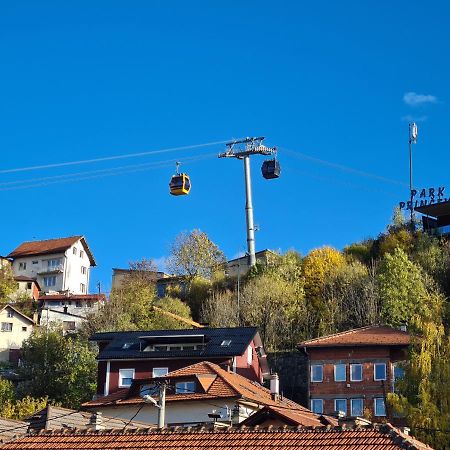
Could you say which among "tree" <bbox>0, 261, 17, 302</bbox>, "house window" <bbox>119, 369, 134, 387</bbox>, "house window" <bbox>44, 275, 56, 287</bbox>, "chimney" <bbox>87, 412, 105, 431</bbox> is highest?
"house window" <bbox>44, 275, 56, 287</bbox>

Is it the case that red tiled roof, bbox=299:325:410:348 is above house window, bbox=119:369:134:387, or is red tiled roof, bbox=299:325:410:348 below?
above

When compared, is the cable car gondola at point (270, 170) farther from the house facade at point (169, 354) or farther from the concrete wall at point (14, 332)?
the concrete wall at point (14, 332)

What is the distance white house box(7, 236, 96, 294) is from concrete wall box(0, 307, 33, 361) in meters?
17.5

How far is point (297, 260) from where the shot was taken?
92.2 metres

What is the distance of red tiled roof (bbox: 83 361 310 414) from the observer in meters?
50.0

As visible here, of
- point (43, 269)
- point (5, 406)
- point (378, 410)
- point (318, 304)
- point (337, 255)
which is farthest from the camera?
point (43, 269)

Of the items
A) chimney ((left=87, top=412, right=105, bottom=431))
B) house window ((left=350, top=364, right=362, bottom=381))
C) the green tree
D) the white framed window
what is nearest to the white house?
the green tree

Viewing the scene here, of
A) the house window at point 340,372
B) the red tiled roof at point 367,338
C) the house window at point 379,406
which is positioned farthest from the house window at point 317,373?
the house window at point 379,406

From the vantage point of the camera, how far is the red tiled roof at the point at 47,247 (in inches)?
4572

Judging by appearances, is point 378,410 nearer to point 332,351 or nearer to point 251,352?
point 332,351

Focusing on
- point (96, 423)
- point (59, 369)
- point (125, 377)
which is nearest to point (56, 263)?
point (59, 369)

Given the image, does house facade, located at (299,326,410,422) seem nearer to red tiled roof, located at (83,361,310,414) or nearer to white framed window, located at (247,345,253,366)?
white framed window, located at (247,345,253,366)

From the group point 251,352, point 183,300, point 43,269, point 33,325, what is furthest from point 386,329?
point 43,269

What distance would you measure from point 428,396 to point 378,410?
14.7 metres
